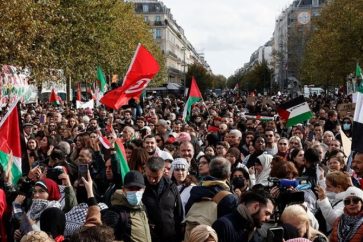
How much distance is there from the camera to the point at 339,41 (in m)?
41.1

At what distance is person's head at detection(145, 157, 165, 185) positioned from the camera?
22.8ft

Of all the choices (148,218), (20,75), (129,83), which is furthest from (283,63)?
(148,218)

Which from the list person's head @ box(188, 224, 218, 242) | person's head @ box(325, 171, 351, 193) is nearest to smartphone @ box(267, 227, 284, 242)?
person's head @ box(188, 224, 218, 242)

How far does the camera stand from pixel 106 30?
129 feet

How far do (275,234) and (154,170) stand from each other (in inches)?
Answer: 86.5

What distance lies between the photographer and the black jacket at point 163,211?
6.95 metres

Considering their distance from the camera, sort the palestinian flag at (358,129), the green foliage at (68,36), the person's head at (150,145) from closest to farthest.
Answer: the palestinian flag at (358,129) → the person's head at (150,145) → the green foliage at (68,36)

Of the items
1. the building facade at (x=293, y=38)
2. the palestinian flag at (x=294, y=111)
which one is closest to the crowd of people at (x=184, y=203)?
the palestinian flag at (x=294, y=111)

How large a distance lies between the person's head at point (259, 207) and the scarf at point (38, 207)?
2.10 metres

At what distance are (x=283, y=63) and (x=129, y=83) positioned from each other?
3284 inches

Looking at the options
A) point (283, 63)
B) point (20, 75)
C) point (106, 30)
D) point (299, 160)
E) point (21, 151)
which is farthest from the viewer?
point (283, 63)

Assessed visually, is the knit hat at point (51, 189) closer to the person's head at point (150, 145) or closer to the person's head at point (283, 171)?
the person's head at point (283, 171)

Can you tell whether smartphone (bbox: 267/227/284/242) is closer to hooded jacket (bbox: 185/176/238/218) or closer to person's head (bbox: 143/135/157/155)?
hooded jacket (bbox: 185/176/238/218)

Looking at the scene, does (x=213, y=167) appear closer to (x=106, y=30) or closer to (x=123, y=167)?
(x=123, y=167)
